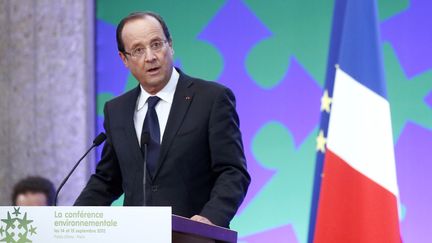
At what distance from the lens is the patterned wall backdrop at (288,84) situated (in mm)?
4430

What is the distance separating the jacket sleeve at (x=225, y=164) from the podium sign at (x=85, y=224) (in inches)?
21.6

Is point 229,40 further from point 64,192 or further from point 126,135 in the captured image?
point 126,135

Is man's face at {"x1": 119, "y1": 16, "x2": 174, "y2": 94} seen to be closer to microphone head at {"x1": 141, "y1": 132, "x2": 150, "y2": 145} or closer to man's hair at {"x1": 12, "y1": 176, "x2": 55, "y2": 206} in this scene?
microphone head at {"x1": 141, "y1": 132, "x2": 150, "y2": 145}

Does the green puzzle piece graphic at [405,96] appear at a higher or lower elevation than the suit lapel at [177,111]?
higher

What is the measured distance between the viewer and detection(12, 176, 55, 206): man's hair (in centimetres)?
448

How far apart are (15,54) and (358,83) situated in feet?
8.98

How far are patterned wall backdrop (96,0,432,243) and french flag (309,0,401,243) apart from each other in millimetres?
1439

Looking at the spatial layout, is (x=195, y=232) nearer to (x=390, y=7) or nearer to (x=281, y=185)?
(x=281, y=185)

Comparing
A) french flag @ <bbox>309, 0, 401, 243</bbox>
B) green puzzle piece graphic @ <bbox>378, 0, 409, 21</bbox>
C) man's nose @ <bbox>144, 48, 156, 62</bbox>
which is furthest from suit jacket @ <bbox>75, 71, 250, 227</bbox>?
green puzzle piece graphic @ <bbox>378, 0, 409, 21</bbox>

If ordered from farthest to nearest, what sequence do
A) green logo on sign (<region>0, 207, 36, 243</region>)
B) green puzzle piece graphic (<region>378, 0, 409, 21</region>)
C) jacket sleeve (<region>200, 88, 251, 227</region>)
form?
green puzzle piece graphic (<region>378, 0, 409, 21</region>) < jacket sleeve (<region>200, 88, 251, 227</region>) < green logo on sign (<region>0, 207, 36, 243</region>)

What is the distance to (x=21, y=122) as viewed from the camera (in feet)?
16.8

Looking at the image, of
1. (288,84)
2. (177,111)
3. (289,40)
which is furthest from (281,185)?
(177,111)

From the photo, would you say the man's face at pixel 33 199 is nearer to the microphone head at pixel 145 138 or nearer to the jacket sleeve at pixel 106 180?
the jacket sleeve at pixel 106 180

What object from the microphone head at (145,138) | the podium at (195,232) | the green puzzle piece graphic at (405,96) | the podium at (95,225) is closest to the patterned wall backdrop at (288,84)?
the green puzzle piece graphic at (405,96)
